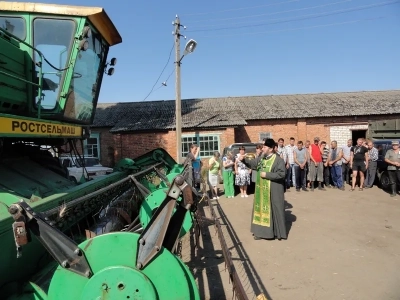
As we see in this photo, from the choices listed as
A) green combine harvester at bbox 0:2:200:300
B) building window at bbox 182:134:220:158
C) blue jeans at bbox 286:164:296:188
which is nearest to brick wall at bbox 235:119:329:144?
building window at bbox 182:134:220:158

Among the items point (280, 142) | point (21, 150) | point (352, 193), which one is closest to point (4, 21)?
point (21, 150)

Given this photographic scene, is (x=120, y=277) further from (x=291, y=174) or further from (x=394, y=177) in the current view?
(x=291, y=174)

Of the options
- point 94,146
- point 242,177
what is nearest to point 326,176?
point 242,177

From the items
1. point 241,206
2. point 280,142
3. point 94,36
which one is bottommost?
point 241,206

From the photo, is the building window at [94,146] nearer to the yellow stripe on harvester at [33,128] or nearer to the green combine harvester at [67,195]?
the green combine harvester at [67,195]

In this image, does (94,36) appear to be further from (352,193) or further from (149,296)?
(352,193)

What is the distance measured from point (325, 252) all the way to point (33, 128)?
14.8ft

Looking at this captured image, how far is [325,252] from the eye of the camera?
17.2 ft

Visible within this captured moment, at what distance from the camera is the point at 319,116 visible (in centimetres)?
2000

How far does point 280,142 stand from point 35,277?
9.56 meters

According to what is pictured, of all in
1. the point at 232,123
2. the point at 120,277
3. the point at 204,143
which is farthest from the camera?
the point at 204,143

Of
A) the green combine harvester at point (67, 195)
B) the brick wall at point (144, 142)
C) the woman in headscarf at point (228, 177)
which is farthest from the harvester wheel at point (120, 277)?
the brick wall at point (144, 142)

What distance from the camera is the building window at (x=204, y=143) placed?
18.8 m

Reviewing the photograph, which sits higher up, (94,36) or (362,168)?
(94,36)
